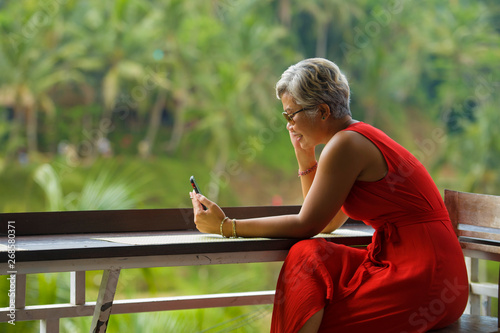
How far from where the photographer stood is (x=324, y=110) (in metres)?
1.81

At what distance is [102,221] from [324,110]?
82cm

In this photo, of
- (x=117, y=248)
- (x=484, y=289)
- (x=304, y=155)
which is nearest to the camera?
(x=117, y=248)

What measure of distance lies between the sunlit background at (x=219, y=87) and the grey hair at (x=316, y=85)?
1438 centimetres

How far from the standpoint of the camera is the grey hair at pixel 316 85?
178cm

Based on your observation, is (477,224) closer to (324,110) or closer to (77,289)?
(324,110)

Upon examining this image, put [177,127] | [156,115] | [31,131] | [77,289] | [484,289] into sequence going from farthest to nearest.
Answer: [156,115], [177,127], [31,131], [484,289], [77,289]

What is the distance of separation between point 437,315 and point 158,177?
15.3 m

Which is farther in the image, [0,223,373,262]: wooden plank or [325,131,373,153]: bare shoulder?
[325,131,373,153]: bare shoulder

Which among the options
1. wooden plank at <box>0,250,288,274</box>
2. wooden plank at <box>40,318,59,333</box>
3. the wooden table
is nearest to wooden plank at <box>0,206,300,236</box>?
the wooden table

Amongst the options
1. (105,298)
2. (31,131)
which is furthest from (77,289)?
(31,131)

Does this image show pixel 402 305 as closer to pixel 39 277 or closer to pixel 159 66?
pixel 39 277

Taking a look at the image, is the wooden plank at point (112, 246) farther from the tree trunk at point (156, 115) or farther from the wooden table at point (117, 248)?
the tree trunk at point (156, 115)

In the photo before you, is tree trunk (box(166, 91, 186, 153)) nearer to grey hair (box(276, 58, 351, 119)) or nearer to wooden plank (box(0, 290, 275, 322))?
wooden plank (box(0, 290, 275, 322))

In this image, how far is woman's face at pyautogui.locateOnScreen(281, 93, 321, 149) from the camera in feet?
5.97
